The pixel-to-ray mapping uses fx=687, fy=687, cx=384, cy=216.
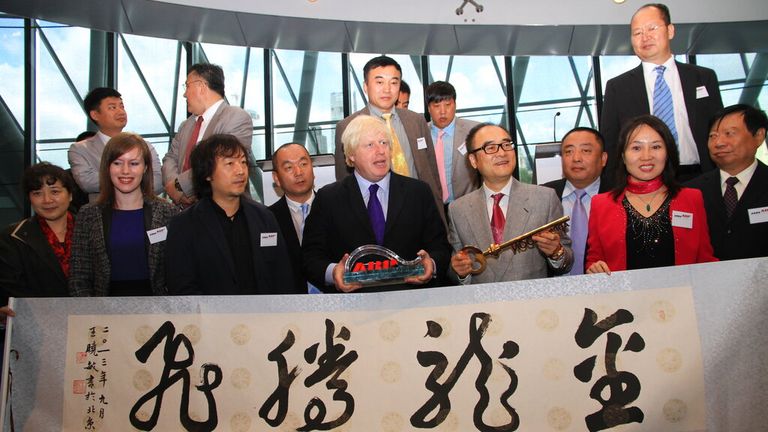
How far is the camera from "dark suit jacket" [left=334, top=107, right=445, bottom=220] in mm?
4254

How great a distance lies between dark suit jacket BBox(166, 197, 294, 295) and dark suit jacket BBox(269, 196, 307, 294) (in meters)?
0.24

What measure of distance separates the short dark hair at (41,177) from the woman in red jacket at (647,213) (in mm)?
2860

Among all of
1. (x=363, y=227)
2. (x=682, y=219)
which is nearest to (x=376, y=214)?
(x=363, y=227)

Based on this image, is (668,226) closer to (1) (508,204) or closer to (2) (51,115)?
(1) (508,204)

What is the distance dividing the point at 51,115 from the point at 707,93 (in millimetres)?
7319

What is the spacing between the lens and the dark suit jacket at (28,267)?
3.48 metres

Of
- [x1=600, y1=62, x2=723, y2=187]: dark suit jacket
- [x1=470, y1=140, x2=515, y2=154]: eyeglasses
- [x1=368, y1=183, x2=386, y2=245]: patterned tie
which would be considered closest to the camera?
[x1=368, y1=183, x2=386, y2=245]: patterned tie

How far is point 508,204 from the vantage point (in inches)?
130

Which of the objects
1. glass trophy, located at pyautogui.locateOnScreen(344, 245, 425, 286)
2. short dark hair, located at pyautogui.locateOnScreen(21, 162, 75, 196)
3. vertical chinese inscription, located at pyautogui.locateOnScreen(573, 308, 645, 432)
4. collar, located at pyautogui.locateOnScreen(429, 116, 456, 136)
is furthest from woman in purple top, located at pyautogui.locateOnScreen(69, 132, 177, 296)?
collar, located at pyautogui.locateOnScreen(429, 116, 456, 136)

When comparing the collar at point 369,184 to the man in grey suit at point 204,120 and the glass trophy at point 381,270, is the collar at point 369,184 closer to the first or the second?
the glass trophy at point 381,270

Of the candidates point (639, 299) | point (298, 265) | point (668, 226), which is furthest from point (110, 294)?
point (668, 226)

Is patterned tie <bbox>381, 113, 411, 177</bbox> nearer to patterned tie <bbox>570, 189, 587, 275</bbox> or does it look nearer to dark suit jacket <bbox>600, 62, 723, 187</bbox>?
patterned tie <bbox>570, 189, 587, 275</bbox>

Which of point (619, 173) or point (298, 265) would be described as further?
point (298, 265)

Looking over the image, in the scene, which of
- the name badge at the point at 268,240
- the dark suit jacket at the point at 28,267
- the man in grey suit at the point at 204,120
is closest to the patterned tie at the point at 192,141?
the man in grey suit at the point at 204,120
